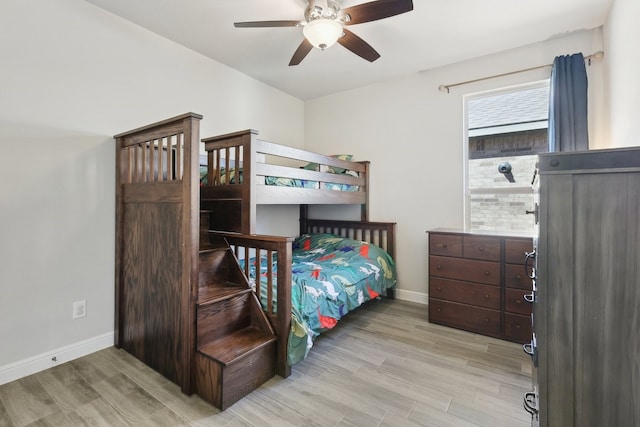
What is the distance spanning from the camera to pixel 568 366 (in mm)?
922

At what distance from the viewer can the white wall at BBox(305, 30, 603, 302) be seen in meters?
2.94

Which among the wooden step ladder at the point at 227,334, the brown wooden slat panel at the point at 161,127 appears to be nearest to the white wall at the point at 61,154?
the brown wooden slat panel at the point at 161,127

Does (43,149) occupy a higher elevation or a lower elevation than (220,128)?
lower

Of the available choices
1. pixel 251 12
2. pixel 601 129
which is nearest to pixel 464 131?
pixel 601 129

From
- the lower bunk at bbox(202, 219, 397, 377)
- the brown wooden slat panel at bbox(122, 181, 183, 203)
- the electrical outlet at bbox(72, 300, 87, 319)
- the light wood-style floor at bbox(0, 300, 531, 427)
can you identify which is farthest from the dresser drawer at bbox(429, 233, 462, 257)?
the electrical outlet at bbox(72, 300, 87, 319)

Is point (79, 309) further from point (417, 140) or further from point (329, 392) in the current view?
point (417, 140)

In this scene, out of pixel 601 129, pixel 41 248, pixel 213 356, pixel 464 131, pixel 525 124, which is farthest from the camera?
pixel 464 131

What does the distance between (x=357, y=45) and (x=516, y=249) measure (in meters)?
1.99

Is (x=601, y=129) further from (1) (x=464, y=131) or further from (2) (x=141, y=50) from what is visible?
(2) (x=141, y=50)

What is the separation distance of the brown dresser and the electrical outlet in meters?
2.73

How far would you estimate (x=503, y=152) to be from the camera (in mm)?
2932

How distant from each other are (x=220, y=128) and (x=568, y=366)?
309 centimetres

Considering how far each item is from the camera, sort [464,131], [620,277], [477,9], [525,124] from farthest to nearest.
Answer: [464,131] < [525,124] < [477,9] < [620,277]

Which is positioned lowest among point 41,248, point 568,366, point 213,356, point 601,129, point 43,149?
point 213,356
